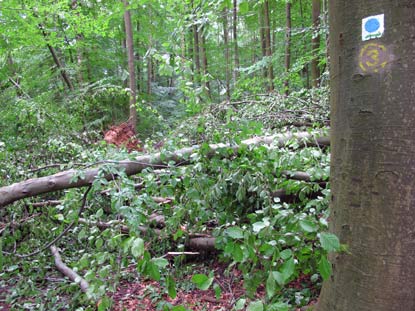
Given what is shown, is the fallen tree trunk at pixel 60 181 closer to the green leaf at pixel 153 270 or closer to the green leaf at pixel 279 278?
the green leaf at pixel 153 270

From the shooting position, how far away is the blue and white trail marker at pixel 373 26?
125 centimetres

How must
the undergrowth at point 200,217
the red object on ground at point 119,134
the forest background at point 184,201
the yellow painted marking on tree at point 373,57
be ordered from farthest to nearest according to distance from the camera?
the red object on ground at point 119,134, the forest background at point 184,201, the undergrowth at point 200,217, the yellow painted marking on tree at point 373,57

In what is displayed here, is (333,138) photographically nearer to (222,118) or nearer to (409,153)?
(409,153)

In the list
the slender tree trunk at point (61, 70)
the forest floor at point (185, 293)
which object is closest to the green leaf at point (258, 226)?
the forest floor at point (185, 293)

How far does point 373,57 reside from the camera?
4.19 feet

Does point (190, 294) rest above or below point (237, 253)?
below

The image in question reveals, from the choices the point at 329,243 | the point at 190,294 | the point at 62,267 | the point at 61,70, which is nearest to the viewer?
the point at 329,243

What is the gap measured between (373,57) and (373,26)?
11 centimetres

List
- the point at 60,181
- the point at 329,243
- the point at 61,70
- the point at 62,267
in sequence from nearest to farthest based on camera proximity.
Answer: the point at 329,243 → the point at 60,181 → the point at 62,267 → the point at 61,70

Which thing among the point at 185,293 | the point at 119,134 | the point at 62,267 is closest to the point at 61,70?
the point at 119,134

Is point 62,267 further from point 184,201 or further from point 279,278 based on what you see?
point 279,278

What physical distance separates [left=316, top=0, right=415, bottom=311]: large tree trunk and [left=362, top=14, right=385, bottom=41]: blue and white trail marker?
0.04ft

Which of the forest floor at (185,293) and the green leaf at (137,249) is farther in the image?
the forest floor at (185,293)

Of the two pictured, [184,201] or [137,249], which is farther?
[184,201]
